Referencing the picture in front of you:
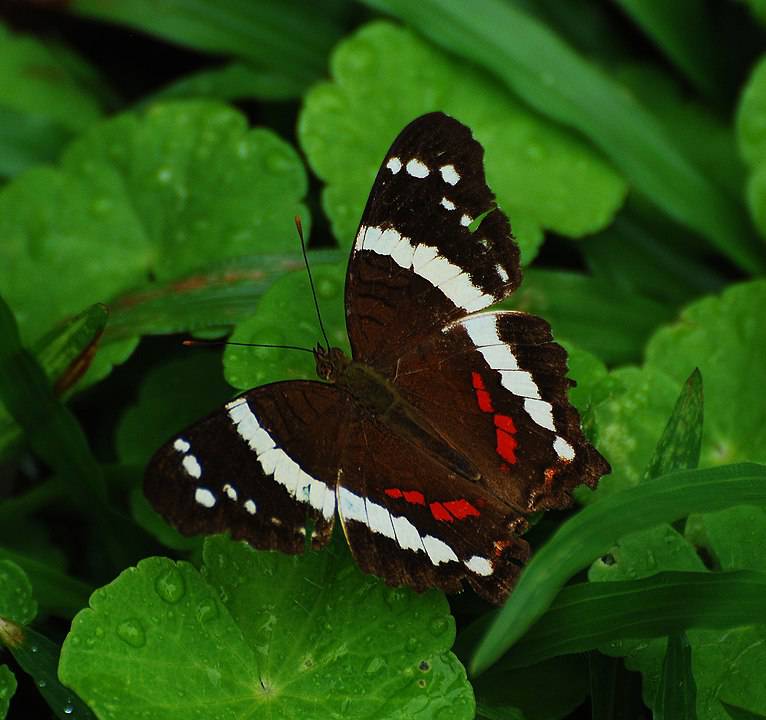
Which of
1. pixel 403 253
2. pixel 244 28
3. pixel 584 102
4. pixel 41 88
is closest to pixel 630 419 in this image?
pixel 403 253

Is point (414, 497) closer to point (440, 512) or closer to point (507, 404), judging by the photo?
point (440, 512)

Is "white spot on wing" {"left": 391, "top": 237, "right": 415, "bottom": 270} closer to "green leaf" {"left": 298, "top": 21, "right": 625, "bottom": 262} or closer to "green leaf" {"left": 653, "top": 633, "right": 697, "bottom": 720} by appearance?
"green leaf" {"left": 298, "top": 21, "right": 625, "bottom": 262}

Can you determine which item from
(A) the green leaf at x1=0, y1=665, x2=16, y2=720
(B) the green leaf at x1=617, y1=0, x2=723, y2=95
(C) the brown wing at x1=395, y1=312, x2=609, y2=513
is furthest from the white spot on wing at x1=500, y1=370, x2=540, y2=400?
(B) the green leaf at x1=617, y1=0, x2=723, y2=95

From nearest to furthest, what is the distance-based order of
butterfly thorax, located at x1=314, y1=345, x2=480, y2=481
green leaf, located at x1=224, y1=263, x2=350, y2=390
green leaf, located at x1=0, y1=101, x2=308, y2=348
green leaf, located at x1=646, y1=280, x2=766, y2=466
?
butterfly thorax, located at x1=314, y1=345, x2=480, y2=481
green leaf, located at x1=224, y1=263, x2=350, y2=390
green leaf, located at x1=646, y1=280, x2=766, y2=466
green leaf, located at x1=0, y1=101, x2=308, y2=348

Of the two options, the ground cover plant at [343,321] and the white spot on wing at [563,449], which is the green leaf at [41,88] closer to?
the ground cover plant at [343,321]

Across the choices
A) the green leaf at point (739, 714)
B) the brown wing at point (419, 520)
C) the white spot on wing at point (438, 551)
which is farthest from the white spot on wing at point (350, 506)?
the green leaf at point (739, 714)

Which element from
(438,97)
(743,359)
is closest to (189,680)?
(743,359)
